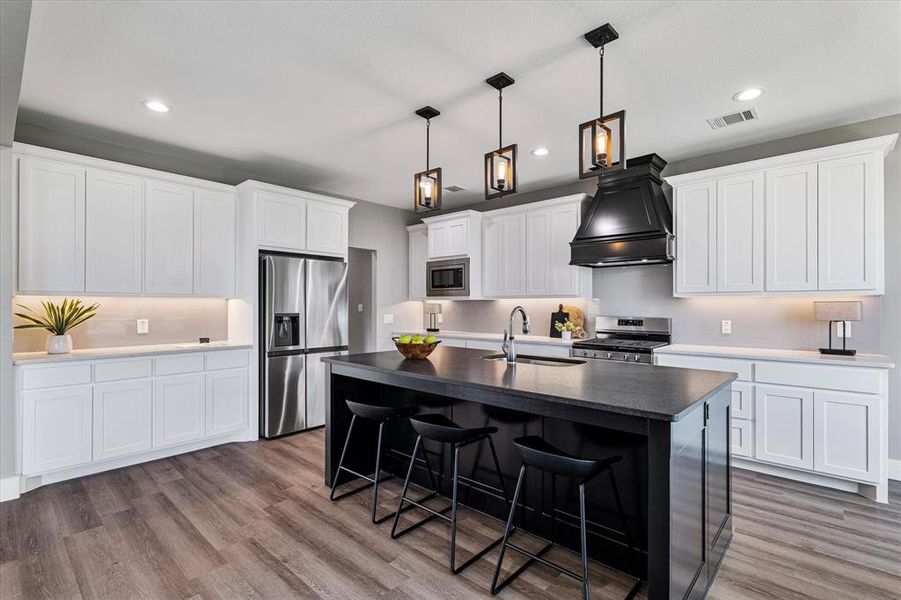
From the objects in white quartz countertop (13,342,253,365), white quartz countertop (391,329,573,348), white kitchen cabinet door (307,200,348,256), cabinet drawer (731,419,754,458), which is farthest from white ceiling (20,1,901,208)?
cabinet drawer (731,419,754,458)

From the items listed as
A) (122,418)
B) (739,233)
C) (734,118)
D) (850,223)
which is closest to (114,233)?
(122,418)

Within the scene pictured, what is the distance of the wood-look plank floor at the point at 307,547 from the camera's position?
6.98ft

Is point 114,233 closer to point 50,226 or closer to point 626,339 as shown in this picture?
point 50,226

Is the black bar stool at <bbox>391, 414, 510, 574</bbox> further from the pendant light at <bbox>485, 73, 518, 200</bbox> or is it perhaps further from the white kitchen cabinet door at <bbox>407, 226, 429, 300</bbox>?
the white kitchen cabinet door at <bbox>407, 226, 429, 300</bbox>

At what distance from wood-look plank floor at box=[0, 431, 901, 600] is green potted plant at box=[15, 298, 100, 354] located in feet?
3.45

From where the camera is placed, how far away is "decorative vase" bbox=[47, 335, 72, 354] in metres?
3.45

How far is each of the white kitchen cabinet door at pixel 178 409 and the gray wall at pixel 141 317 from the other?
2.07 ft

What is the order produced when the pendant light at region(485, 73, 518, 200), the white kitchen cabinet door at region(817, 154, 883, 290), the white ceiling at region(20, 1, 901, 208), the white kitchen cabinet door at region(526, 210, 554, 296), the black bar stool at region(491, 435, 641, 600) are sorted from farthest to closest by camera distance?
1. the white kitchen cabinet door at region(526, 210, 554, 296)
2. the white kitchen cabinet door at region(817, 154, 883, 290)
3. the pendant light at region(485, 73, 518, 200)
4. the white ceiling at region(20, 1, 901, 208)
5. the black bar stool at region(491, 435, 641, 600)

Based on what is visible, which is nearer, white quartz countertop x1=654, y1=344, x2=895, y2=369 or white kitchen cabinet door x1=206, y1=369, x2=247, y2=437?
white quartz countertop x1=654, y1=344, x2=895, y2=369

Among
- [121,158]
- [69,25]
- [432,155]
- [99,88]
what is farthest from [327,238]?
[69,25]

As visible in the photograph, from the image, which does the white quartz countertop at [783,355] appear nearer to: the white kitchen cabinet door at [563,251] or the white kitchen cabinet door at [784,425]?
the white kitchen cabinet door at [784,425]

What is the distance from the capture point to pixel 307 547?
8.12ft

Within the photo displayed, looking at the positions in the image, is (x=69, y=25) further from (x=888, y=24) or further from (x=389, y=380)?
(x=888, y=24)

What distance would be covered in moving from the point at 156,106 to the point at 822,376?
5.13 metres
